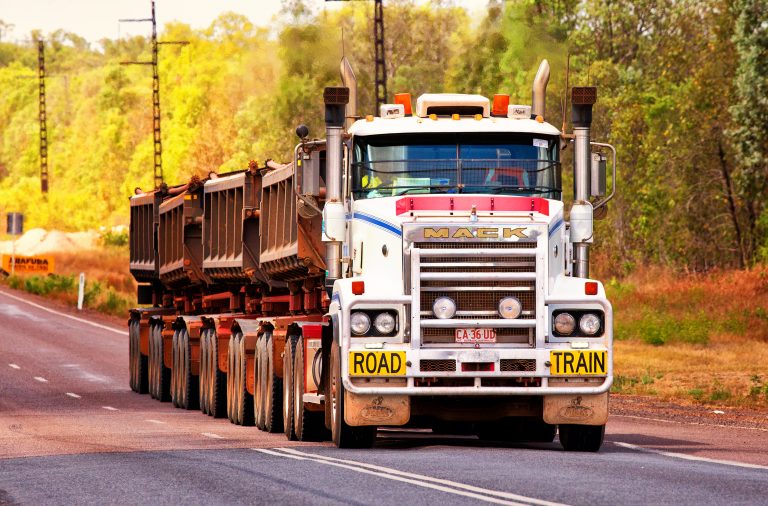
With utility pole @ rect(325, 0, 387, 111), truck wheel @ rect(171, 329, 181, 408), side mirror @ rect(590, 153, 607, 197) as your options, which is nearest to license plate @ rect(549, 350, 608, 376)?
side mirror @ rect(590, 153, 607, 197)

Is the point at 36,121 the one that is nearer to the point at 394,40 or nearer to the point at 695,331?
the point at 394,40

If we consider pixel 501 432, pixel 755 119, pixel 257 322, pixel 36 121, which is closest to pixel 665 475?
pixel 501 432

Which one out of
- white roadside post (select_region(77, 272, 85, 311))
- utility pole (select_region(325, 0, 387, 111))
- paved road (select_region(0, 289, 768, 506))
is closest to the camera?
paved road (select_region(0, 289, 768, 506))

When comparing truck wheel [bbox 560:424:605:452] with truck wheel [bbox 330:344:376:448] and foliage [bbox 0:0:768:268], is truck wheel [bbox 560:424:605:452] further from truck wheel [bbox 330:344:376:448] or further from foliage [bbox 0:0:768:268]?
foliage [bbox 0:0:768:268]

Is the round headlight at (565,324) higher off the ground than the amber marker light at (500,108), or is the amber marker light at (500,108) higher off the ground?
the amber marker light at (500,108)

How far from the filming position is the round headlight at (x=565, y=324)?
56.4 feet

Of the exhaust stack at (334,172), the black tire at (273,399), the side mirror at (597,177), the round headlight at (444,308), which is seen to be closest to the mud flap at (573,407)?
the round headlight at (444,308)

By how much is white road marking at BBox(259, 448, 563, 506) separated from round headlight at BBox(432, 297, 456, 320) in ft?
5.77

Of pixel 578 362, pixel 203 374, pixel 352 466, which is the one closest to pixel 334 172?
pixel 578 362

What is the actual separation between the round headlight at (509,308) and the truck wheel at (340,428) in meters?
1.69

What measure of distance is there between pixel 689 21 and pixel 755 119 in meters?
10.8

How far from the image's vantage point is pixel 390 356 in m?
17.0

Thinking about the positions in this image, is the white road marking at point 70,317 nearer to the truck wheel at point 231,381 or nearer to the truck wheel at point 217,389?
the truck wheel at point 217,389

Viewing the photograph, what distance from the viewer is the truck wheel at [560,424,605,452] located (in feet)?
58.6
